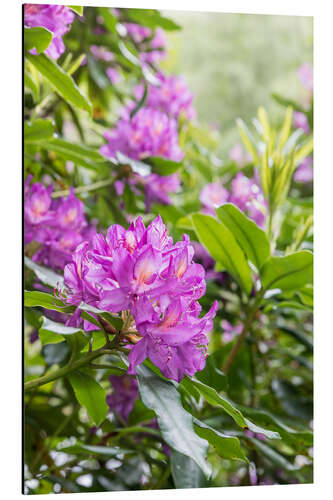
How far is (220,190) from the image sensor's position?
1566mm

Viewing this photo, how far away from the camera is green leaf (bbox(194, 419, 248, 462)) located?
0.92 meters

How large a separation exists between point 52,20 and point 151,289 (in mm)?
558

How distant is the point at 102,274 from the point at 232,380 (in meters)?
0.86

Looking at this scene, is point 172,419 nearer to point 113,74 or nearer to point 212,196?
point 212,196

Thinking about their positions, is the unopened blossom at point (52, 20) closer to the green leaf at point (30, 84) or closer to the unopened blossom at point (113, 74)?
the green leaf at point (30, 84)

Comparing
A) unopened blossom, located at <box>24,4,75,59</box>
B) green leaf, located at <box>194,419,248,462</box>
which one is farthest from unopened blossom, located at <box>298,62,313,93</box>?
green leaf, located at <box>194,419,248,462</box>

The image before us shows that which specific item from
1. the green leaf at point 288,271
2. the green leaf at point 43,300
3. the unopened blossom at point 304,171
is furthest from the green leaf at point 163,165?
the unopened blossom at point 304,171

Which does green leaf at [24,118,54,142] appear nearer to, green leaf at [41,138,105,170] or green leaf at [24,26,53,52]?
green leaf at [41,138,105,170]

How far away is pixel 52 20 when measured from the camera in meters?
1.19

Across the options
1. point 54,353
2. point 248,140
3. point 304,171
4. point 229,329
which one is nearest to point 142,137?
point 248,140

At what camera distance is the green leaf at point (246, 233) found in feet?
4.10
